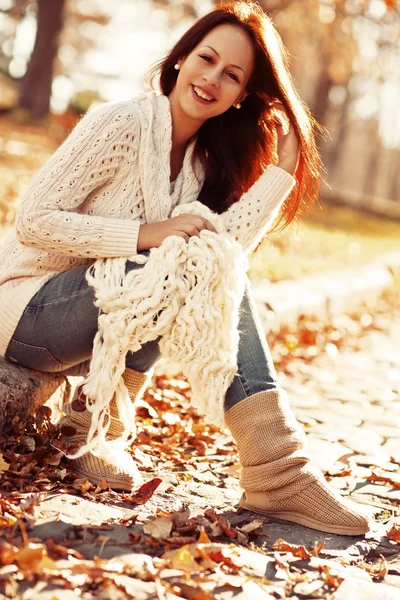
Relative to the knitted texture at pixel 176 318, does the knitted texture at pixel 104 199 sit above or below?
Answer: above

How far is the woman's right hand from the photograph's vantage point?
260cm

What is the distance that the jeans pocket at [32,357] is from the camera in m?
2.73

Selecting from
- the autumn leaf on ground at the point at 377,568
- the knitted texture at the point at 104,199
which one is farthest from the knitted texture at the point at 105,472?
the autumn leaf on ground at the point at 377,568

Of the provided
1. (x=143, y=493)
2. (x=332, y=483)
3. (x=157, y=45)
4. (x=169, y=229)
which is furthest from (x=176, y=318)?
(x=157, y=45)

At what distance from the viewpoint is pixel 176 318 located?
97.3 inches

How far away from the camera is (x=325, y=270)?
819cm

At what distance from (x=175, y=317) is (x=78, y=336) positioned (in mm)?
363

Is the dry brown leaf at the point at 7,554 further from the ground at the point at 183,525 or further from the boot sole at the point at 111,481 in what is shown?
the boot sole at the point at 111,481

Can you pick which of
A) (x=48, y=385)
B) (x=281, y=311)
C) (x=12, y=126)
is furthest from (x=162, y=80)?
(x=12, y=126)

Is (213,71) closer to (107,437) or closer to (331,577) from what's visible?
(107,437)

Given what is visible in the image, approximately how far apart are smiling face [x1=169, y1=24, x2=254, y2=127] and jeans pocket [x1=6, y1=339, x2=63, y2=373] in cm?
108

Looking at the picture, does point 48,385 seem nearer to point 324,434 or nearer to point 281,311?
point 324,434

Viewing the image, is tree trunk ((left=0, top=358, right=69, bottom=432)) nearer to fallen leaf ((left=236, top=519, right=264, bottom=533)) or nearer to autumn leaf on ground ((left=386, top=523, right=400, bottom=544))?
fallen leaf ((left=236, top=519, right=264, bottom=533))

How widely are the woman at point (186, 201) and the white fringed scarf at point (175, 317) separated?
0.08 m
